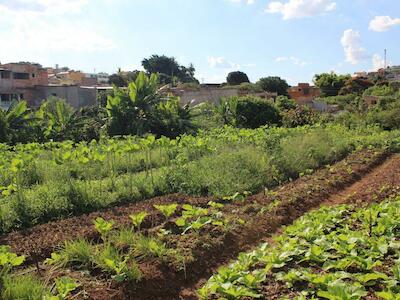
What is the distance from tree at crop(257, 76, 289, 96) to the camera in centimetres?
5112

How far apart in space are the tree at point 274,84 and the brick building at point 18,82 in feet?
75.9

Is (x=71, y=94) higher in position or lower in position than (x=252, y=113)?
higher

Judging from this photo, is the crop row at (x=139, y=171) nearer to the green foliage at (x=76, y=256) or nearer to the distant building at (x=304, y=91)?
the green foliage at (x=76, y=256)

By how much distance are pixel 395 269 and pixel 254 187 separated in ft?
18.9

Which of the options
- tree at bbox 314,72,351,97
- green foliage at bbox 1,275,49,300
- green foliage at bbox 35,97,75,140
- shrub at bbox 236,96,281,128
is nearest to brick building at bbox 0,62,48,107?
→ green foliage at bbox 35,97,75,140

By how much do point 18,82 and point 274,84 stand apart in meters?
26.5

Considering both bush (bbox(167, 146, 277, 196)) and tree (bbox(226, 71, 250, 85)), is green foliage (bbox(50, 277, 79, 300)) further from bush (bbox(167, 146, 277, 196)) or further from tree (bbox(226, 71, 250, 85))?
tree (bbox(226, 71, 250, 85))

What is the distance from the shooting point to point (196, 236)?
247 inches

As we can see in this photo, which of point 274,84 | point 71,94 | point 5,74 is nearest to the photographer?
point 5,74

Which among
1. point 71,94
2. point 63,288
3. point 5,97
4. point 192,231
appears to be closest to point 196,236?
point 192,231

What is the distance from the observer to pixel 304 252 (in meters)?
5.15

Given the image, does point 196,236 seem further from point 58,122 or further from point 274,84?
point 274,84

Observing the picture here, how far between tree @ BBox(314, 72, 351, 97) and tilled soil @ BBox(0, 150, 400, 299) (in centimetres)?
4241

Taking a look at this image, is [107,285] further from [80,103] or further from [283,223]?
[80,103]
